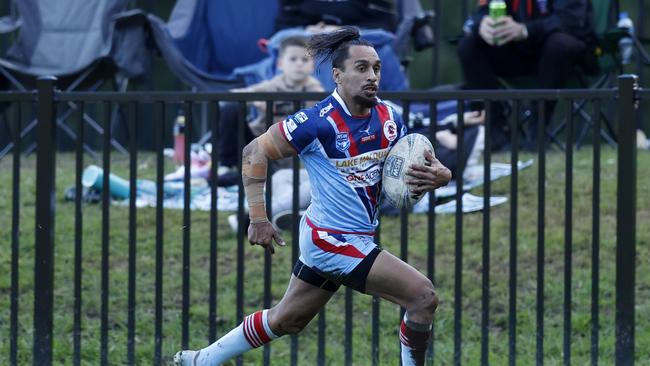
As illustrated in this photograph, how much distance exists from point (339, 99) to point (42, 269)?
7.55 feet

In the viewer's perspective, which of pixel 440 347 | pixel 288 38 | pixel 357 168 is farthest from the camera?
pixel 288 38

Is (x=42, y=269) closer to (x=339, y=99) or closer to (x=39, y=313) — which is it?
(x=39, y=313)

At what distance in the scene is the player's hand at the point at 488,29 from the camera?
1163 centimetres

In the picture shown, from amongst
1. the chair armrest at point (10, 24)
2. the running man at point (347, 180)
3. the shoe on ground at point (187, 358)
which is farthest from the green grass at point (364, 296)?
the chair armrest at point (10, 24)

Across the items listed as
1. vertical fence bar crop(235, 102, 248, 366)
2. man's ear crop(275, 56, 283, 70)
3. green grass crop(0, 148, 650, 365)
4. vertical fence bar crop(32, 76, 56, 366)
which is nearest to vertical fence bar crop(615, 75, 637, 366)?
green grass crop(0, 148, 650, 365)

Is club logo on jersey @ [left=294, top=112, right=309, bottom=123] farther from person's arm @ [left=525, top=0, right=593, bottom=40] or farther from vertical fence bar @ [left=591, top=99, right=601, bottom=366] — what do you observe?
person's arm @ [left=525, top=0, right=593, bottom=40]

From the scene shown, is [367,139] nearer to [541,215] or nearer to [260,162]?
[260,162]

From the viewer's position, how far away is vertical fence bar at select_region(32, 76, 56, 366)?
7270 millimetres

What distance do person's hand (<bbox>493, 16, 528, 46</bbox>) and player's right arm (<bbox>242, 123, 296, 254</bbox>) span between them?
616cm

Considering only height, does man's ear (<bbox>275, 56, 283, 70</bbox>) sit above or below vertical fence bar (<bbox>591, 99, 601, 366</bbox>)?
above

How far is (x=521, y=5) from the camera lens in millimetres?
11875

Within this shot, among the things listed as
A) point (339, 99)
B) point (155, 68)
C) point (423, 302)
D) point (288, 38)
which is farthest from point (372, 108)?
point (155, 68)

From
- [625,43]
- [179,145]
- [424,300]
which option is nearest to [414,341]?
[424,300]

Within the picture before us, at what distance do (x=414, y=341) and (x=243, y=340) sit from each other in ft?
2.58
